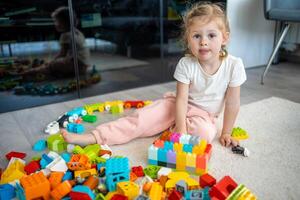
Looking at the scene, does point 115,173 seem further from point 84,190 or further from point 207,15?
point 207,15

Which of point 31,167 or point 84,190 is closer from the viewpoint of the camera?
point 84,190

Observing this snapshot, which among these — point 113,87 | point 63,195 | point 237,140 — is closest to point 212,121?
point 237,140

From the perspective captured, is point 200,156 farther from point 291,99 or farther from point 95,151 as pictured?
point 291,99

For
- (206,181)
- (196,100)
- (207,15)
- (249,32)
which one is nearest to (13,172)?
(206,181)

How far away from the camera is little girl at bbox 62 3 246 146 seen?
0.96m

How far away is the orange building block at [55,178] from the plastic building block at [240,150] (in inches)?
20.1

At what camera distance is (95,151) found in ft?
3.02

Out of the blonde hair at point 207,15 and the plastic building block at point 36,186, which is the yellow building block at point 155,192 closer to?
the plastic building block at point 36,186

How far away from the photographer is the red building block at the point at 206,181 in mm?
736

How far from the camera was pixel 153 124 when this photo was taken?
1043 millimetres

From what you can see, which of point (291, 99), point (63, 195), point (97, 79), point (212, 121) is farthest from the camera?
point (97, 79)

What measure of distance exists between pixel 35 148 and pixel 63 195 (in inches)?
13.1

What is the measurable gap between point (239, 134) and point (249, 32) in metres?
1.20

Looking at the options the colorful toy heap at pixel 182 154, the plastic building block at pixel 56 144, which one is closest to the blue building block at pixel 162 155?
the colorful toy heap at pixel 182 154
